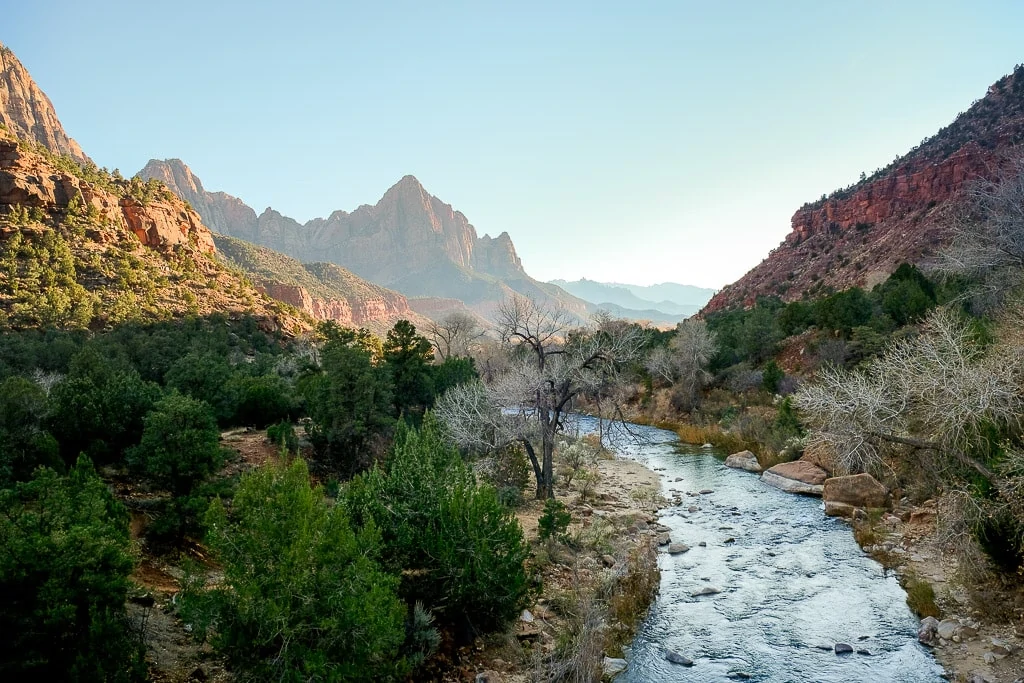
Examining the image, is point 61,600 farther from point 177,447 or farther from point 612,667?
point 612,667

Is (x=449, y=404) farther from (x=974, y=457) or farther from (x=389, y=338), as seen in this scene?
(x=974, y=457)

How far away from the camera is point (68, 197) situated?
4328 centimetres

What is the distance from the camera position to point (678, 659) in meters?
9.01

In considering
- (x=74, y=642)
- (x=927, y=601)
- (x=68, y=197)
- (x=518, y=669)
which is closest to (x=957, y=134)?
(x=927, y=601)

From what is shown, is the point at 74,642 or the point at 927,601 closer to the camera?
the point at 74,642

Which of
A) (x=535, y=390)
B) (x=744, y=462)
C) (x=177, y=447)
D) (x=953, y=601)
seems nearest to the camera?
(x=953, y=601)

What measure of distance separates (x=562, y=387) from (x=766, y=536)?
6.95m

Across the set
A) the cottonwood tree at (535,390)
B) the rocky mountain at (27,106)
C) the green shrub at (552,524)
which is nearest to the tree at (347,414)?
the cottonwood tree at (535,390)

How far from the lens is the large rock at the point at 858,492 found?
15956mm

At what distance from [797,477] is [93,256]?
48.6 metres

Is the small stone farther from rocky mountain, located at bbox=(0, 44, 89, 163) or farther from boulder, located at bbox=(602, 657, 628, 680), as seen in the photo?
rocky mountain, located at bbox=(0, 44, 89, 163)

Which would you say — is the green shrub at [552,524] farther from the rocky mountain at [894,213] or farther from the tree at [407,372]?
the rocky mountain at [894,213]

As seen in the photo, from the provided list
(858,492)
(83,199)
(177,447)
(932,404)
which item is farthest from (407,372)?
(83,199)

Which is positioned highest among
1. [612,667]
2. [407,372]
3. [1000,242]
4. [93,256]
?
[93,256]
